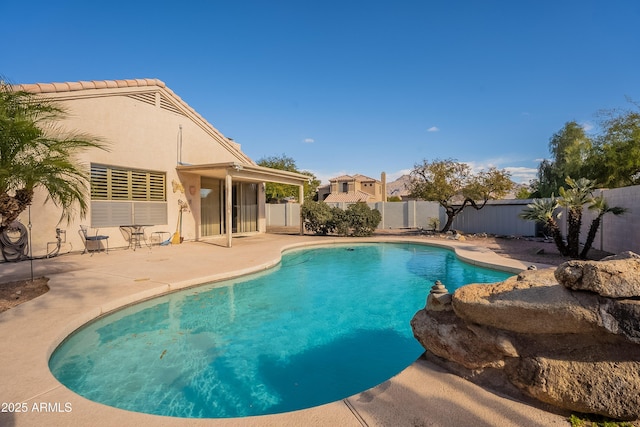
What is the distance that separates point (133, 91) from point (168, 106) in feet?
5.52

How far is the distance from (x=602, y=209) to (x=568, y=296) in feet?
33.5

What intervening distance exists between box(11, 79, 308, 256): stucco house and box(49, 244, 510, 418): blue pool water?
624cm

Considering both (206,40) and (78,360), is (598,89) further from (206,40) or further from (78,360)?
(78,360)

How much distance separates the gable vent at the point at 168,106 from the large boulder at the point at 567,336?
562 inches

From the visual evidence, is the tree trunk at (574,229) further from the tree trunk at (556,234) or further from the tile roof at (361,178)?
the tile roof at (361,178)

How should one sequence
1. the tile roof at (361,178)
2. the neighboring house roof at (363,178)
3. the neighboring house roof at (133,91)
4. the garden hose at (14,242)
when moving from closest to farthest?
the garden hose at (14,242) < the neighboring house roof at (133,91) < the neighboring house roof at (363,178) < the tile roof at (361,178)

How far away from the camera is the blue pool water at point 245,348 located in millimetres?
3668

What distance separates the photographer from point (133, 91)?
12.2 m

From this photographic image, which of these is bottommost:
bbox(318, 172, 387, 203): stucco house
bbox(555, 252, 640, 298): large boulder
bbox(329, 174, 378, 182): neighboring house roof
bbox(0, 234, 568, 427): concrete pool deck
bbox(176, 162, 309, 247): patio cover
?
bbox(0, 234, 568, 427): concrete pool deck

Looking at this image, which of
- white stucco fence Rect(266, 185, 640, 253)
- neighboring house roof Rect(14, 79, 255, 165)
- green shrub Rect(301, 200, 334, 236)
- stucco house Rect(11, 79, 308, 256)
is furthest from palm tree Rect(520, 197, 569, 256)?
neighboring house roof Rect(14, 79, 255, 165)

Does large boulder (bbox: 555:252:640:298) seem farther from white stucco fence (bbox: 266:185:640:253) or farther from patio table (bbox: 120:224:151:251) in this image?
patio table (bbox: 120:224:151:251)

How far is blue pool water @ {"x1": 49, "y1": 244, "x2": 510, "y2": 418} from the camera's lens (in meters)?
3.67

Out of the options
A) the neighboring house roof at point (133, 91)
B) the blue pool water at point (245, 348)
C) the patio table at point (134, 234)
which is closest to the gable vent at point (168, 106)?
the neighboring house roof at point (133, 91)

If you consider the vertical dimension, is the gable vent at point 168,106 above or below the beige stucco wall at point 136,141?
above
